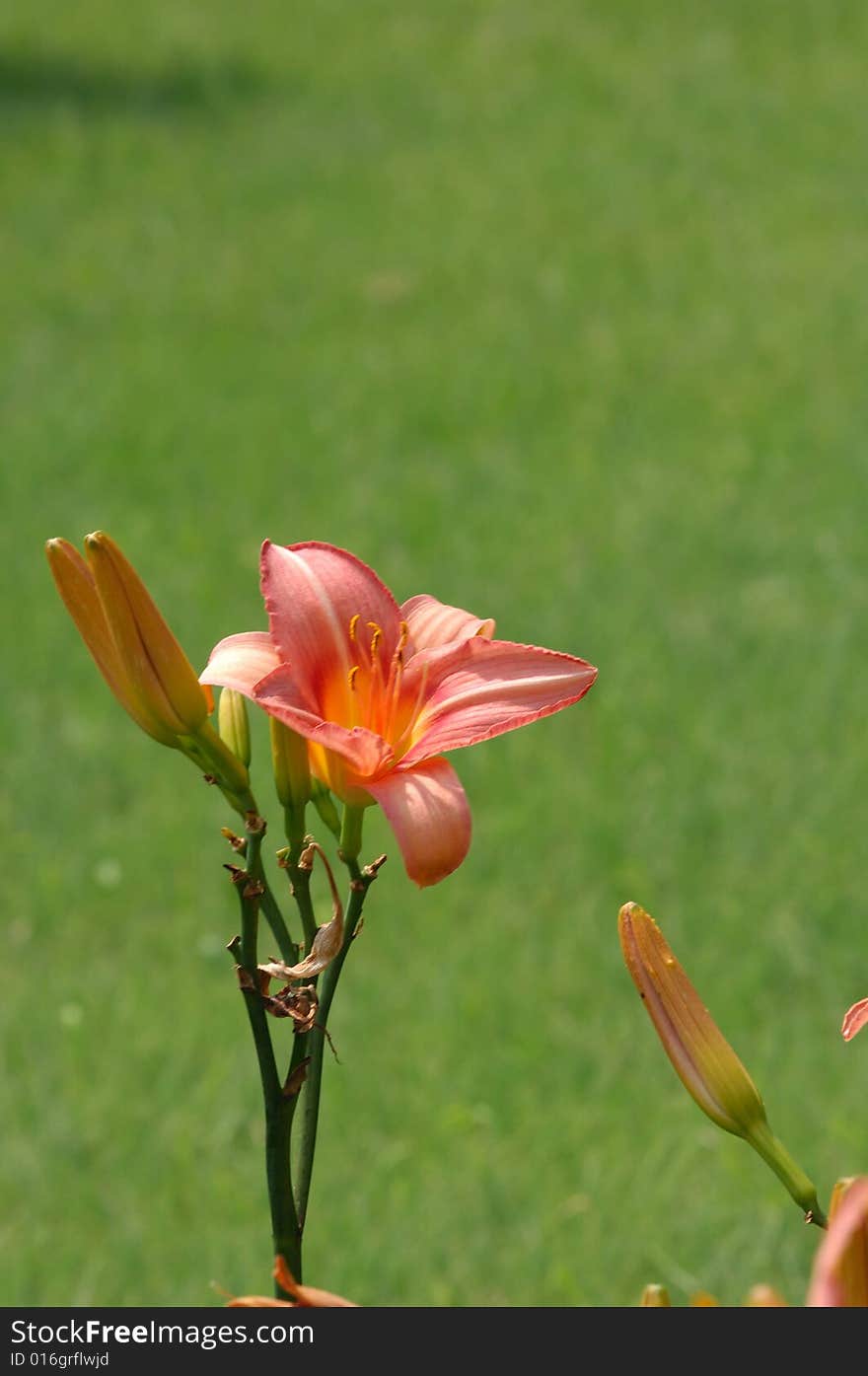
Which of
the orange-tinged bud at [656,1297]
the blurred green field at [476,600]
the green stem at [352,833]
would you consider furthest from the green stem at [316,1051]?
the blurred green field at [476,600]

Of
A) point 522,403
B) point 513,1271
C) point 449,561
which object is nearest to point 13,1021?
point 513,1271

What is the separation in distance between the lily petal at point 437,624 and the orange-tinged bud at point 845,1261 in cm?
31

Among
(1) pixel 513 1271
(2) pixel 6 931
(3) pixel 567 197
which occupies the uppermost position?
(3) pixel 567 197

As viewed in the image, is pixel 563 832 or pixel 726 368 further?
pixel 726 368

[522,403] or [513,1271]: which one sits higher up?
[522,403]

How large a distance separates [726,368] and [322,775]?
13.6 ft

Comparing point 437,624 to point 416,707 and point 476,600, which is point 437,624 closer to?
point 416,707

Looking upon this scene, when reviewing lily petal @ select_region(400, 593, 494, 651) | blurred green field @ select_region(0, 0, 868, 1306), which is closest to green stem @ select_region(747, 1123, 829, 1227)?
lily petal @ select_region(400, 593, 494, 651)

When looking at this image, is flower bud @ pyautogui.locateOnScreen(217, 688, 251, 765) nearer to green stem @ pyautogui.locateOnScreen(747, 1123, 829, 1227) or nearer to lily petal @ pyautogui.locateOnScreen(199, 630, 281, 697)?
lily petal @ pyautogui.locateOnScreen(199, 630, 281, 697)

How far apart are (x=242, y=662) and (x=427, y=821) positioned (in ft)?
0.34

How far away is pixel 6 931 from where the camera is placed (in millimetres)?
2434

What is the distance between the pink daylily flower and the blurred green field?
4.03 feet

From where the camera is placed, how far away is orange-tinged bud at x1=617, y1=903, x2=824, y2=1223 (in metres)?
0.61

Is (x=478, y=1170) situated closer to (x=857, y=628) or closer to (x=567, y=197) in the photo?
(x=857, y=628)
